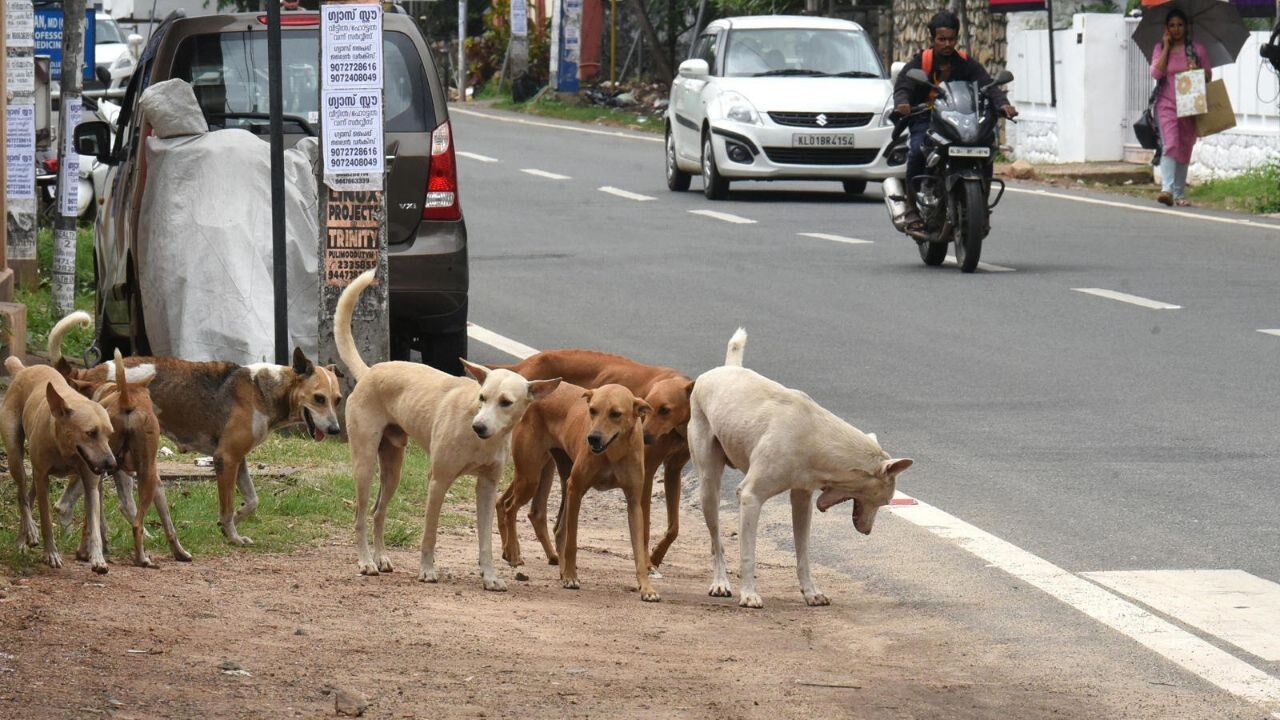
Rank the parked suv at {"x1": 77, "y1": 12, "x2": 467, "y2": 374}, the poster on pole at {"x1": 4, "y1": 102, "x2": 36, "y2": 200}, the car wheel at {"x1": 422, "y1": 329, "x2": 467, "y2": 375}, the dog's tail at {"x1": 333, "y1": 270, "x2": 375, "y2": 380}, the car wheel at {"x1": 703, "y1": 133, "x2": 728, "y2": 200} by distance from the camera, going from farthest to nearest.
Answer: the car wheel at {"x1": 703, "y1": 133, "x2": 728, "y2": 200} → the poster on pole at {"x1": 4, "y1": 102, "x2": 36, "y2": 200} → the car wheel at {"x1": 422, "y1": 329, "x2": 467, "y2": 375} → the parked suv at {"x1": 77, "y1": 12, "x2": 467, "y2": 374} → the dog's tail at {"x1": 333, "y1": 270, "x2": 375, "y2": 380}

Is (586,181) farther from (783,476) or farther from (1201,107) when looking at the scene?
(783,476)

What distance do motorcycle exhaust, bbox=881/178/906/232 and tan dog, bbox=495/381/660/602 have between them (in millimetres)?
10493

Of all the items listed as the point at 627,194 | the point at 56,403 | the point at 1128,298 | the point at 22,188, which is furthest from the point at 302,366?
the point at 627,194

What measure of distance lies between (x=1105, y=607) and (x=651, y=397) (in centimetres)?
169

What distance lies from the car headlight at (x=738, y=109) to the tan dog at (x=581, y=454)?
1652 centimetres

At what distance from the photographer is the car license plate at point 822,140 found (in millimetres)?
23922

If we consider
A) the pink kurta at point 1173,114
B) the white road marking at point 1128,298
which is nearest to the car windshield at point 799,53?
the pink kurta at point 1173,114

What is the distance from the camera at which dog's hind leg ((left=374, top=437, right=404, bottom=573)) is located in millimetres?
7508

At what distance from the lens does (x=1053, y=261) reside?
1808cm

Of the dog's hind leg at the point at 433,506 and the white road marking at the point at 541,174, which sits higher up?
the white road marking at the point at 541,174

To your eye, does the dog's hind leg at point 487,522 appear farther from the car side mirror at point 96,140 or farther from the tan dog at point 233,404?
the car side mirror at point 96,140

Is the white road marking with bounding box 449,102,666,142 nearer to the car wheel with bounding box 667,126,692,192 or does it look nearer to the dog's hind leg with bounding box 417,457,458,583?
the car wheel with bounding box 667,126,692,192

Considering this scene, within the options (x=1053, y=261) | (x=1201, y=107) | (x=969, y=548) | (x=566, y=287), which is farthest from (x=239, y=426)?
(x=1201, y=107)

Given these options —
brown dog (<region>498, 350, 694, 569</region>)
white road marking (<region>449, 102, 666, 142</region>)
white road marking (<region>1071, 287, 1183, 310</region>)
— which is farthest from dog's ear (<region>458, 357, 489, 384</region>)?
white road marking (<region>449, 102, 666, 142</region>)
